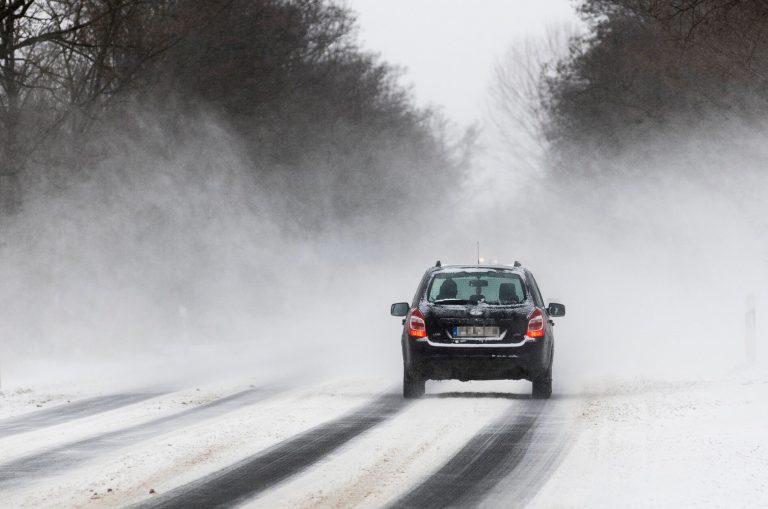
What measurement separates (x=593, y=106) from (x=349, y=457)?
38266 mm

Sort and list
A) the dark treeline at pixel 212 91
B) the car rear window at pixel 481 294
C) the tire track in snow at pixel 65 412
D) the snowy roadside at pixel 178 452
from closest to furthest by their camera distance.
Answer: the snowy roadside at pixel 178 452, the tire track in snow at pixel 65 412, the car rear window at pixel 481 294, the dark treeline at pixel 212 91

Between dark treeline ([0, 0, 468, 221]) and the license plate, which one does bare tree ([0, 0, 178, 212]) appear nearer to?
dark treeline ([0, 0, 468, 221])

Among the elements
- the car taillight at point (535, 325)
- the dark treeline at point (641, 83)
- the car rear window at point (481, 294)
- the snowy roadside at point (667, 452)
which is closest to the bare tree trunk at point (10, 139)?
the car rear window at point (481, 294)

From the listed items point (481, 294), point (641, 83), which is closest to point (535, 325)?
point (481, 294)

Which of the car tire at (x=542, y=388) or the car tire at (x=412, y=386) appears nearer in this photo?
the car tire at (x=542, y=388)

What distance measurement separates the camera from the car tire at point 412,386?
53.0 feet

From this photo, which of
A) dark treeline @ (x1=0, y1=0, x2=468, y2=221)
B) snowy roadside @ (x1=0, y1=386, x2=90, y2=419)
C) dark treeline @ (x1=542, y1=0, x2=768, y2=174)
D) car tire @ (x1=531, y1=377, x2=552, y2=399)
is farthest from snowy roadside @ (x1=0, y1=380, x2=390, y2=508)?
dark treeline @ (x1=542, y1=0, x2=768, y2=174)

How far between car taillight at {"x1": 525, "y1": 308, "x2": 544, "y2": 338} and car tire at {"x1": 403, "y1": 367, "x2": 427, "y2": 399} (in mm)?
1357

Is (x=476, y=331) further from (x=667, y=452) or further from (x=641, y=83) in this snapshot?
(x=641, y=83)

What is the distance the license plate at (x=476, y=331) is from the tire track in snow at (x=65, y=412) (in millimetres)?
3863

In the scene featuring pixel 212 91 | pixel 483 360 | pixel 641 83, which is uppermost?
pixel 641 83

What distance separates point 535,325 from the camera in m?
16.0

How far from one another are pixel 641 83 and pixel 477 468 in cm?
3625

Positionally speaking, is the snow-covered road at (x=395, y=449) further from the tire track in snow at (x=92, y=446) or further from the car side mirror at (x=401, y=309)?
the car side mirror at (x=401, y=309)
